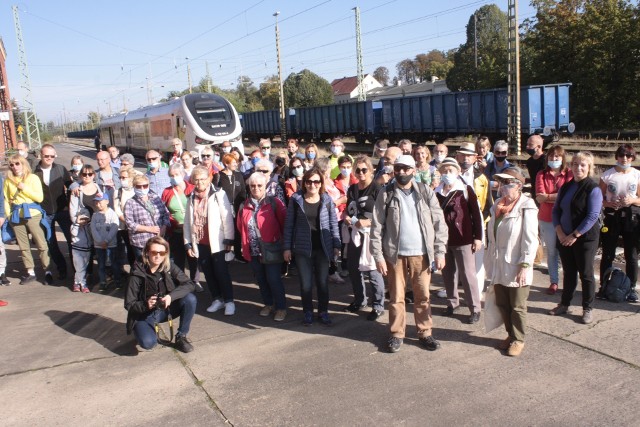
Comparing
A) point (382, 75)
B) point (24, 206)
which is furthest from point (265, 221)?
point (382, 75)

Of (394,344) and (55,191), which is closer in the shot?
(394,344)

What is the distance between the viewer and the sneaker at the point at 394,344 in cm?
508

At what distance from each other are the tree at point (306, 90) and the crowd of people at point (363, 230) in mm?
75188

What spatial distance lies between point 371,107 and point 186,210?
87.3 ft

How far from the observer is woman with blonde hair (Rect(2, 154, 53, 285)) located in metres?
7.65

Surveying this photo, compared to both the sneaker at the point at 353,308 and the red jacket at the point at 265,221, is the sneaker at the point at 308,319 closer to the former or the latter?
the sneaker at the point at 353,308

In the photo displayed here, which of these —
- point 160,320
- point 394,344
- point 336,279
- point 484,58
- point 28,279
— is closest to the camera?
point 394,344

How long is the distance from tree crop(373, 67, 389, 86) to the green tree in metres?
50.0

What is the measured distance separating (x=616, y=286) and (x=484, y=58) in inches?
2047

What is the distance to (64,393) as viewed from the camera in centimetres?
458

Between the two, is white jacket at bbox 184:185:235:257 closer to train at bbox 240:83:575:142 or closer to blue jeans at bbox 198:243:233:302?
blue jeans at bbox 198:243:233:302

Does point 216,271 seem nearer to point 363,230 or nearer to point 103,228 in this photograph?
point 363,230

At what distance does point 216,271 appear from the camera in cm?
639

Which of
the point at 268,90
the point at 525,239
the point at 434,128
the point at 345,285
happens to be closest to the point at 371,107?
the point at 434,128
